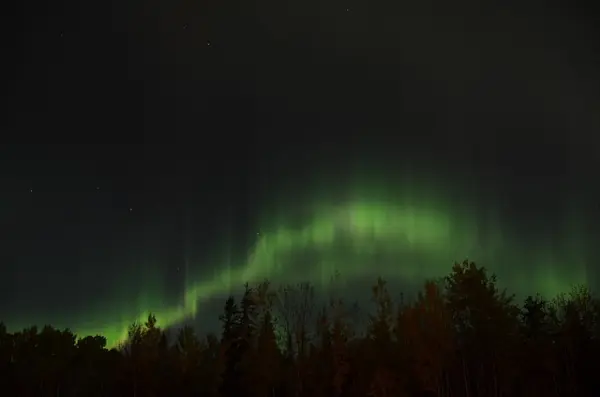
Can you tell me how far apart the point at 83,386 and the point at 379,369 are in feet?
134

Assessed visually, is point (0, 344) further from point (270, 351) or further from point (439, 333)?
point (439, 333)

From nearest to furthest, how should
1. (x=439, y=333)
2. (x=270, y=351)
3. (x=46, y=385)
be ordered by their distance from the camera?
1. (x=439, y=333)
2. (x=270, y=351)
3. (x=46, y=385)

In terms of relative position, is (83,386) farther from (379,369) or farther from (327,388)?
(379,369)

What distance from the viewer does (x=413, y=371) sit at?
5234 centimetres

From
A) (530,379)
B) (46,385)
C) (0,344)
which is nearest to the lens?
(530,379)

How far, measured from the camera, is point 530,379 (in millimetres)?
57188

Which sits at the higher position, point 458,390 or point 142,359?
point 142,359

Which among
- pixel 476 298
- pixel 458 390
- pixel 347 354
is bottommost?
pixel 458 390

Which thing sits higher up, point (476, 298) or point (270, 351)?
point (476, 298)

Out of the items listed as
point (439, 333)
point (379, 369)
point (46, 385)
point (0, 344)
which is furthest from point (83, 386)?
point (439, 333)

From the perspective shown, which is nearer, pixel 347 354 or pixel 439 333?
pixel 439 333

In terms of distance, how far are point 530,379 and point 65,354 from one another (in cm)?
5331

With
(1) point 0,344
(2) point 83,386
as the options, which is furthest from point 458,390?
(1) point 0,344

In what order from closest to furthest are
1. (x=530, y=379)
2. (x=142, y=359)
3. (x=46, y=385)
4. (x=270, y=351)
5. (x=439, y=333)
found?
(x=439, y=333) < (x=530, y=379) < (x=270, y=351) < (x=142, y=359) < (x=46, y=385)
